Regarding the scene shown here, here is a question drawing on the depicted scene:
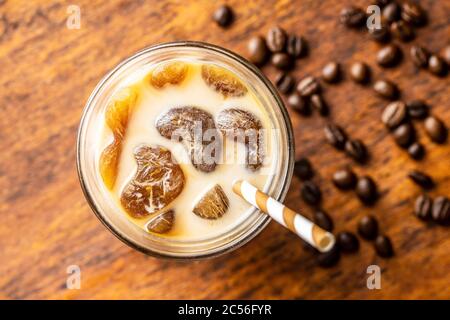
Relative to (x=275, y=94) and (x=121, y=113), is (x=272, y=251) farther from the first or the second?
(x=121, y=113)

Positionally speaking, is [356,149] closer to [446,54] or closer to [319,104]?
[319,104]

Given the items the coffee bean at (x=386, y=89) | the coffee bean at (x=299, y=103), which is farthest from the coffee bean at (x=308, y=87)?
the coffee bean at (x=386, y=89)

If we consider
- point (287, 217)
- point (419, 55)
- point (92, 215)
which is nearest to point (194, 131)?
point (287, 217)

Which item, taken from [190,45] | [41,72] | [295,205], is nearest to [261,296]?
[295,205]

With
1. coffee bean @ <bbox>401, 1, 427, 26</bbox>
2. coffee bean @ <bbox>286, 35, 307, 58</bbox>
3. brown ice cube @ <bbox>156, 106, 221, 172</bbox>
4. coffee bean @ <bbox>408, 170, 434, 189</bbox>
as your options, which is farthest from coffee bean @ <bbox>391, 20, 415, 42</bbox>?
brown ice cube @ <bbox>156, 106, 221, 172</bbox>

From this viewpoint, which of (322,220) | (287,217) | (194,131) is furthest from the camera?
(322,220)

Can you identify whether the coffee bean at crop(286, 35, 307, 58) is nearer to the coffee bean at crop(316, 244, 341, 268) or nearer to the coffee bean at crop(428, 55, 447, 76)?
the coffee bean at crop(428, 55, 447, 76)

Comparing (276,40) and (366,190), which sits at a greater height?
(276,40)
